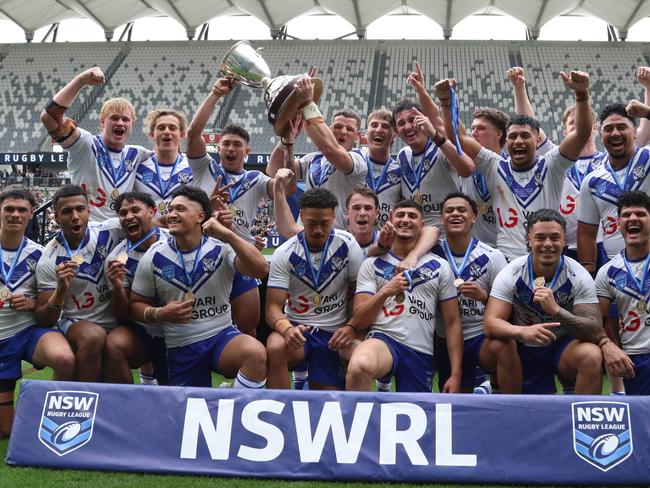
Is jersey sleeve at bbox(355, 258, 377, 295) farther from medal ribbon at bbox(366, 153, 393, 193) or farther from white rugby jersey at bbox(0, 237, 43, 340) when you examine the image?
white rugby jersey at bbox(0, 237, 43, 340)

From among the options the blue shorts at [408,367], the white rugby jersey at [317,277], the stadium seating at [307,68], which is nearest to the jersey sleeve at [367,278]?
the white rugby jersey at [317,277]

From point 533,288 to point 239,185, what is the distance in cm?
232

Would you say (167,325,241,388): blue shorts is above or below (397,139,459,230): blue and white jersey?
below

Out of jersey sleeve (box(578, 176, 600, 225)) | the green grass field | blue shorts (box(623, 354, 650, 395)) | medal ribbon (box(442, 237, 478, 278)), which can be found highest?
jersey sleeve (box(578, 176, 600, 225))

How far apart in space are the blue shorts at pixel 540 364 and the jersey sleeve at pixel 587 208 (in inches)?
36.8

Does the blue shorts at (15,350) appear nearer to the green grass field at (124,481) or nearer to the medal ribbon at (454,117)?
the green grass field at (124,481)

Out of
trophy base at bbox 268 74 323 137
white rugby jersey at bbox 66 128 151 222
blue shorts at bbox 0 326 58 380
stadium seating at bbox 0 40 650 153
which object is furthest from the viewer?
stadium seating at bbox 0 40 650 153

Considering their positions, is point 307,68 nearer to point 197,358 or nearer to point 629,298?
point 197,358

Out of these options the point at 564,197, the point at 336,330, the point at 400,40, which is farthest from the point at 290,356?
the point at 400,40

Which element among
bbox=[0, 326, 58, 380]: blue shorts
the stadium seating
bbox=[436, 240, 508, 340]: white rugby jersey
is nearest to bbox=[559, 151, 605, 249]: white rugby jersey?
bbox=[436, 240, 508, 340]: white rugby jersey

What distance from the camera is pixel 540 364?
4.03 m

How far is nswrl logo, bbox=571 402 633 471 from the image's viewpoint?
3.14m

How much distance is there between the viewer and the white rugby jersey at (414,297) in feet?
13.1

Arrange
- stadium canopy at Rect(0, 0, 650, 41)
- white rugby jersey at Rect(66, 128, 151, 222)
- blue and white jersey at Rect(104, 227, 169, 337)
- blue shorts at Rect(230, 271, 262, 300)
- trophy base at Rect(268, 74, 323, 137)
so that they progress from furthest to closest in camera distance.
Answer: stadium canopy at Rect(0, 0, 650, 41)
white rugby jersey at Rect(66, 128, 151, 222)
blue shorts at Rect(230, 271, 262, 300)
blue and white jersey at Rect(104, 227, 169, 337)
trophy base at Rect(268, 74, 323, 137)
